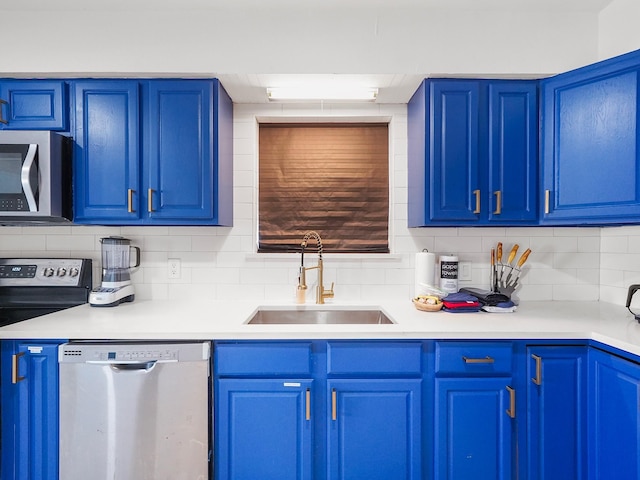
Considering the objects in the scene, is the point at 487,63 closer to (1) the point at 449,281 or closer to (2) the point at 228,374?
(1) the point at 449,281

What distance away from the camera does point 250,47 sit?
177cm

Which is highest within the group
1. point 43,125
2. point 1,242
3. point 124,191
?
point 43,125

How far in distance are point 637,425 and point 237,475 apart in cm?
157

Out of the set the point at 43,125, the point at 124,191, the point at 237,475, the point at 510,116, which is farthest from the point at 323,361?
the point at 43,125

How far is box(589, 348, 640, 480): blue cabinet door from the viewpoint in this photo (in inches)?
48.8

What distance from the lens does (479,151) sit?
1784 millimetres

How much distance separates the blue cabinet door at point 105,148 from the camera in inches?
69.4

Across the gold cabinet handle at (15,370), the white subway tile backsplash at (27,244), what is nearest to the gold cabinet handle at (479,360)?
the gold cabinet handle at (15,370)

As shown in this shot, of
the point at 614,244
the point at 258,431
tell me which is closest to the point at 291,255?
the point at 258,431

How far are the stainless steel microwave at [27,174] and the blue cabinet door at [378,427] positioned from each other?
65.2 inches

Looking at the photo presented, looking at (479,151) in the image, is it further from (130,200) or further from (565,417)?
(130,200)

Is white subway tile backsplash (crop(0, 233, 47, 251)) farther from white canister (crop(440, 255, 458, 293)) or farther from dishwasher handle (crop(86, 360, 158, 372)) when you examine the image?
white canister (crop(440, 255, 458, 293))

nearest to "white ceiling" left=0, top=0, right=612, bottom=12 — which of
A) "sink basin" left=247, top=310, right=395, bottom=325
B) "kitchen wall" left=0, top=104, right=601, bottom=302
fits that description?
"kitchen wall" left=0, top=104, right=601, bottom=302

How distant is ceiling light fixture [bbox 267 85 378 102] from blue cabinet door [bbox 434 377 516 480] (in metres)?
1.55
